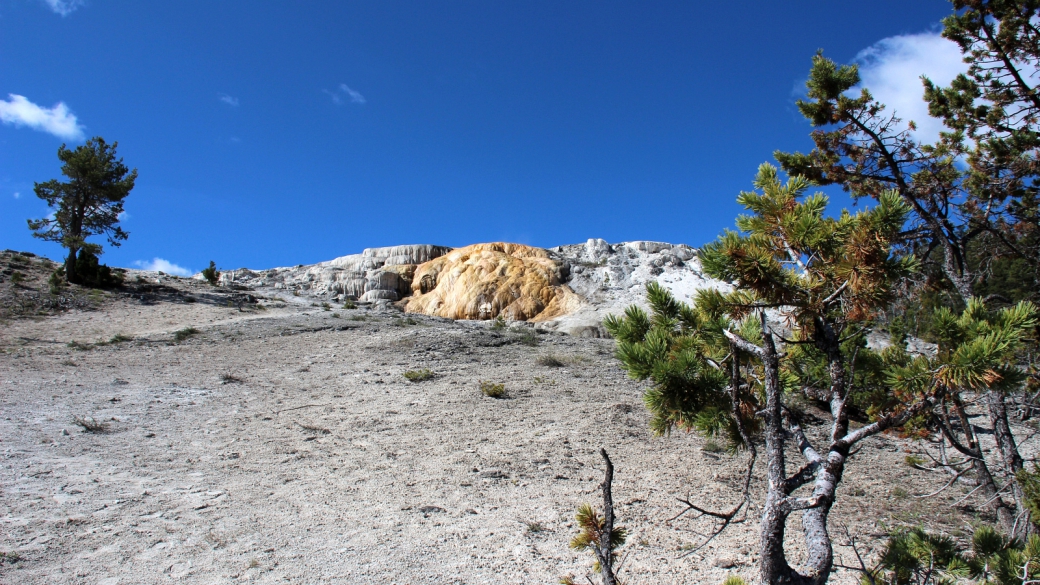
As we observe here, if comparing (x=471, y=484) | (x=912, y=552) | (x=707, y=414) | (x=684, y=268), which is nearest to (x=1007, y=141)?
(x=912, y=552)

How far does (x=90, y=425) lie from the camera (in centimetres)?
958

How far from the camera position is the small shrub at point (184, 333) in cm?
1785

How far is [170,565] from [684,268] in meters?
27.1

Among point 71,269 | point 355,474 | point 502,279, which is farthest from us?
point 502,279

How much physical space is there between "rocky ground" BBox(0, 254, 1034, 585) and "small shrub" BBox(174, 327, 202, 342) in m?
1.90

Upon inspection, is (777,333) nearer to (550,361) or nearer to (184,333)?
(550,361)

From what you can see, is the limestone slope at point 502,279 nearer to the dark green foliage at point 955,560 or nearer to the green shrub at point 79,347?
the green shrub at point 79,347

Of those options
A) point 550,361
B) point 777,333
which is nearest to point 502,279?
point 550,361

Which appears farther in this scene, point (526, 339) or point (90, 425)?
point (526, 339)

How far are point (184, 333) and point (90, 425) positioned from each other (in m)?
9.29

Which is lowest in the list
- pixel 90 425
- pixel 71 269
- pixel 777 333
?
pixel 90 425

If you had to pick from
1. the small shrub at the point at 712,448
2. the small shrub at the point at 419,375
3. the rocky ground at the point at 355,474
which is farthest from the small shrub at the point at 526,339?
the small shrub at the point at 712,448

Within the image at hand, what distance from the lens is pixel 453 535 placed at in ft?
20.2

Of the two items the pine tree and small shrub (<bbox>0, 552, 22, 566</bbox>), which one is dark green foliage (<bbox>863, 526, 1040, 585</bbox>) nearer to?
the pine tree
